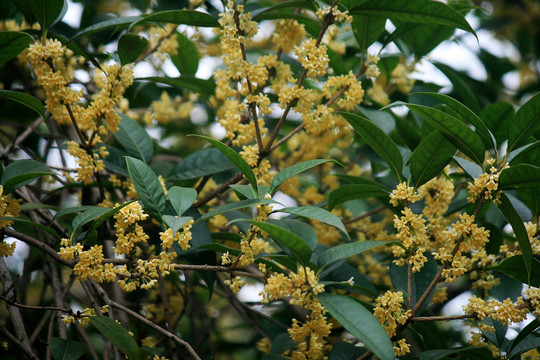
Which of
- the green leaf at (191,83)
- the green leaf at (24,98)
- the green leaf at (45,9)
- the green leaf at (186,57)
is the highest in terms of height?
the green leaf at (186,57)

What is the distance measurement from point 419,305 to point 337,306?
0.28 meters

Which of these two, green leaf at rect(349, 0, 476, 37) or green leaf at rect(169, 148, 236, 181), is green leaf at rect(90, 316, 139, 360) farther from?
green leaf at rect(349, 0, 476, 37)

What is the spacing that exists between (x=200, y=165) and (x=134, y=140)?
266 mm

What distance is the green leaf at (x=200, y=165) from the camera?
179cm

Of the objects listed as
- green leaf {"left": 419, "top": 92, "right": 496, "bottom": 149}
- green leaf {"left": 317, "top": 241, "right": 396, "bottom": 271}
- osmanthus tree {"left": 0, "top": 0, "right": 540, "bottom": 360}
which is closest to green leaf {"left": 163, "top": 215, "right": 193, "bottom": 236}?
osmanthus tree {"left": 0, "top": 0, "right": 540, "bottom": 360}

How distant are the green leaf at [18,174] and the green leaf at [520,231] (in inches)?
47.9

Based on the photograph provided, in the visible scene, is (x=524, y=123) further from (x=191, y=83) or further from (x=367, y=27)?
(x=191, y=83)

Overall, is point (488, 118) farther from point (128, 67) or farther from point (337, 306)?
point (128, 67)

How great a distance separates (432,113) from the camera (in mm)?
1318

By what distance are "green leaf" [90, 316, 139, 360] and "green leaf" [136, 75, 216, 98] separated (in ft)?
3.14

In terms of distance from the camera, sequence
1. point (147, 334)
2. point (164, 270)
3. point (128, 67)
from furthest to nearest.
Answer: point (147, 334), point (128, 67), point (164, 270)

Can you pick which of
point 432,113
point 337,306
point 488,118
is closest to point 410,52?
point 488,118

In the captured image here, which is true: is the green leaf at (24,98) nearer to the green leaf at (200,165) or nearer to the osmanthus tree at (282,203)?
the osmanthus tree at (282,203)

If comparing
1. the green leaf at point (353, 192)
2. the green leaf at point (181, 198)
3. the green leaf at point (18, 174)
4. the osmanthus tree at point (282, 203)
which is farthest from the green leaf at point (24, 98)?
the green leaf at point (353, 192)
